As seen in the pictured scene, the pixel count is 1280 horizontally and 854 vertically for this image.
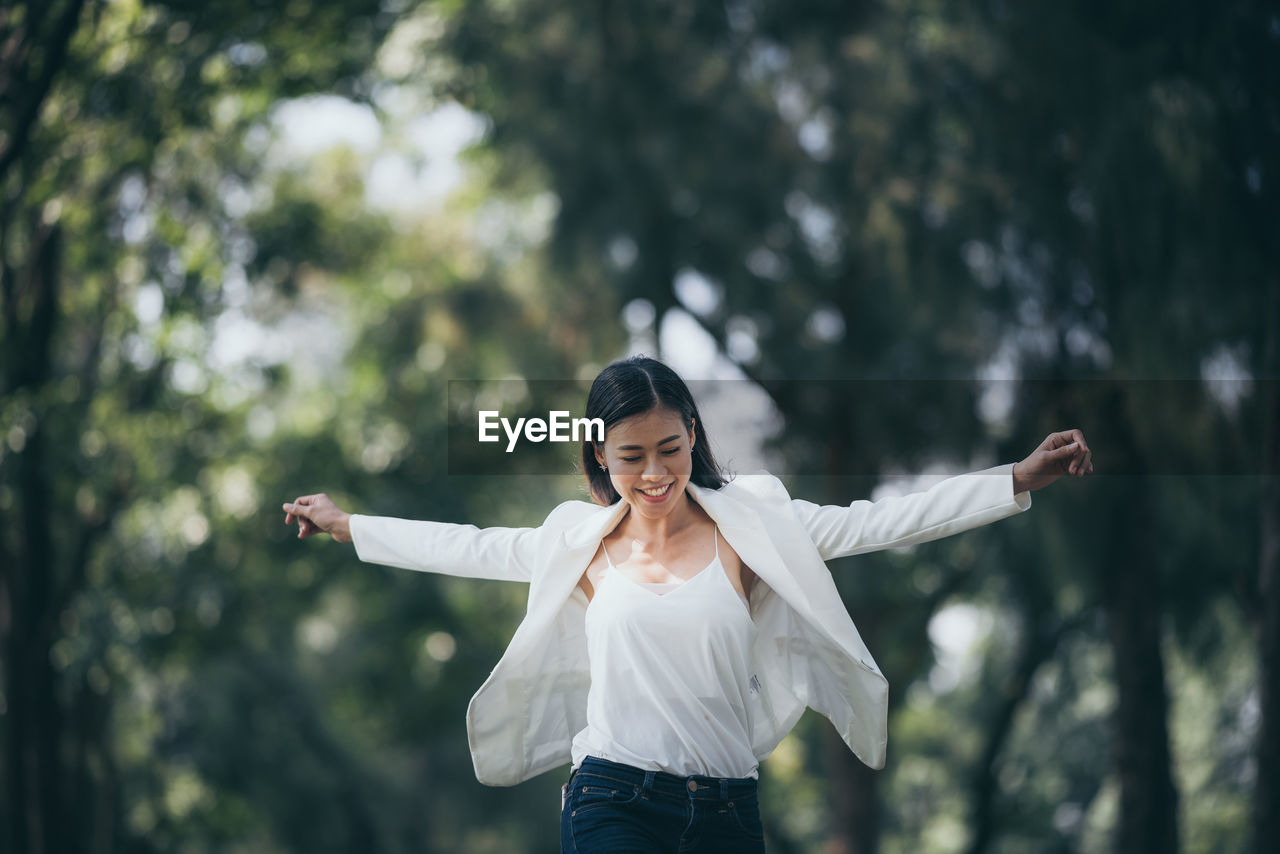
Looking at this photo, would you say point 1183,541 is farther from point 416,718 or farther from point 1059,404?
point 416,718

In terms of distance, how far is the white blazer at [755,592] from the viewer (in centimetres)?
292

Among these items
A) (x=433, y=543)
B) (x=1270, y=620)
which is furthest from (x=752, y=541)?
(x=1270, y=620)

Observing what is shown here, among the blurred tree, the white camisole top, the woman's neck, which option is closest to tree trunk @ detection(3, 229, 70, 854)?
the blurred tree

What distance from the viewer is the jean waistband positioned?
9.04 feet

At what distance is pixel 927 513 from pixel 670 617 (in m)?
0.63

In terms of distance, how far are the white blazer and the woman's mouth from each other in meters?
0.14

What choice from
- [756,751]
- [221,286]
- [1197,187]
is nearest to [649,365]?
[756,751]

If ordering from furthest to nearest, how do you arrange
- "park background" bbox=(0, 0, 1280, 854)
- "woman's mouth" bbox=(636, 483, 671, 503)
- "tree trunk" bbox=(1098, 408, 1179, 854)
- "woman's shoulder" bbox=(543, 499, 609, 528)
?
"tree trunk" bbox=(1098, 408, 1179, 854), "park background" bbox=(0, 0, 1280, 854), "woman's shoulder" bbox=(543, 499, 609, 528), "woman's mouth" bbox=(636, 483, 671, 503)

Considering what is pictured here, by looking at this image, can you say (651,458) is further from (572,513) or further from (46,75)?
(46,75)

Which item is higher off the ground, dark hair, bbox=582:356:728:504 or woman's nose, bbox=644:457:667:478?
dark hair, bbox=582:356:728:504

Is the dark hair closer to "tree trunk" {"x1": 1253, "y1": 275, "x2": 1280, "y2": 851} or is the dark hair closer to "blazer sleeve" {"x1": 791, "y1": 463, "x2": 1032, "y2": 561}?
"blazer sleeve" {"x1": 791, "y1": 463, "x2": 1032, "y2": 561}

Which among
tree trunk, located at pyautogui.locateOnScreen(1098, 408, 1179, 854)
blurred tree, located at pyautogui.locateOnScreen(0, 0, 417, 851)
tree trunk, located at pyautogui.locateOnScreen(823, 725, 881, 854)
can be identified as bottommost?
tree trunk, located at pyautogui.locateOnScreen(823, 725, 881, 854)

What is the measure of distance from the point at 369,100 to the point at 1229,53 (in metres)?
5.81

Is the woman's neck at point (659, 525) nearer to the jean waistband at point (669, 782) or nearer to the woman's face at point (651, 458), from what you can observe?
the woman's face at point (651, 458)
